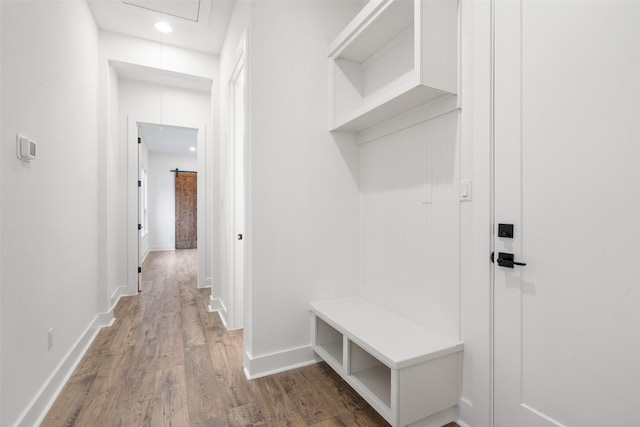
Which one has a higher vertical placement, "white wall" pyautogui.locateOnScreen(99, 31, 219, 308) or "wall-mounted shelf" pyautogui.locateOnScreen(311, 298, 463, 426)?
"white wall" pyautogui.locateOnScreen(99, 31, 219, 308)

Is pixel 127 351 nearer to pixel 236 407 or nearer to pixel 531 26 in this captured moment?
pixel 236 407

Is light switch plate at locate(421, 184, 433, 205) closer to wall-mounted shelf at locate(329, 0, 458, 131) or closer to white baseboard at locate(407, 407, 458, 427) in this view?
wall-mounted shelf at locate(329, 0, 458, 131)

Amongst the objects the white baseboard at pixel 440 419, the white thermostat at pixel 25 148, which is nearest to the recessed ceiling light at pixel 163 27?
the white thermostat at pixel 25 148

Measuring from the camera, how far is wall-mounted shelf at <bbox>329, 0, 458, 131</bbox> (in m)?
1.49

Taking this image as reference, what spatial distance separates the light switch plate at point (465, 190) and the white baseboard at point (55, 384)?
94.4 inches

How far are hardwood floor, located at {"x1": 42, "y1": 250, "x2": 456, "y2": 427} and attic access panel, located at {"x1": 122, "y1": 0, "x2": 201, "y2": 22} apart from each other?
2935 mm

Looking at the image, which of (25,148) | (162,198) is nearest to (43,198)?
(25,148)

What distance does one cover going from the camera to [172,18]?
2865 mm

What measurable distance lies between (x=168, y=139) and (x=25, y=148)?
576 cm

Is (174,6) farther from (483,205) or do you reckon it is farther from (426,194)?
(483,205)

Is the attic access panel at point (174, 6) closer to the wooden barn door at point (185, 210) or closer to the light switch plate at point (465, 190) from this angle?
the light switch plate at point (465, 190)

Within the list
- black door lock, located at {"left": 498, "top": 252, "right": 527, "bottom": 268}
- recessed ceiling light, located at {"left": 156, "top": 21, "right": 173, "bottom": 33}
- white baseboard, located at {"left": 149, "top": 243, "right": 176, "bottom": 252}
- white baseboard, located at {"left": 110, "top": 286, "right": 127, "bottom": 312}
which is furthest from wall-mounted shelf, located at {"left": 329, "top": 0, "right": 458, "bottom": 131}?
white baseboard, located at {"left": 149, "top": 243, "right": 176, "bottom": 252}

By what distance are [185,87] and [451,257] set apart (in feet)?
13.7

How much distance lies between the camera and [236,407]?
1.71 metres
